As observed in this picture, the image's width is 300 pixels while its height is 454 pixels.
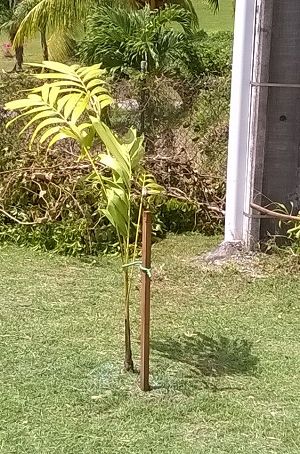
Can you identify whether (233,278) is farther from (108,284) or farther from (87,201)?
(87,201)

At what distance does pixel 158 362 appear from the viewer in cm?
409

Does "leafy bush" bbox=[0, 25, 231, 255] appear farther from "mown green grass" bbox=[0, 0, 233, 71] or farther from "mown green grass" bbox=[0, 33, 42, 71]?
"mown green grass" bbox=[0, 0, 233, 71]

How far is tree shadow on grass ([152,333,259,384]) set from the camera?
4043mm

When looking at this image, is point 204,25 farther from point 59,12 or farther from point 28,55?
point 59,12

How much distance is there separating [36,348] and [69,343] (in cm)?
20

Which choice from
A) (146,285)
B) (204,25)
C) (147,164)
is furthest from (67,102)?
(204,25)

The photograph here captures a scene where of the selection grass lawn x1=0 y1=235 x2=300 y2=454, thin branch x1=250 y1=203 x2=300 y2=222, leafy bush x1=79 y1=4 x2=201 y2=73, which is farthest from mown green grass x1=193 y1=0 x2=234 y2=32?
grass lawn x1=0 y1=235 x2=300 y2=454

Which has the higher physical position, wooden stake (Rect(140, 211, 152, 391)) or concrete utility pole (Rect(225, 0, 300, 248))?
concrete utility pole (Rect(225, 0, 300, 248))

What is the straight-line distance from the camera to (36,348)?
14.0ft

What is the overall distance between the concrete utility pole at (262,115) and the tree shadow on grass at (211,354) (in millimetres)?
1695

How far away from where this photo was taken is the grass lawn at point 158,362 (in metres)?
3.37

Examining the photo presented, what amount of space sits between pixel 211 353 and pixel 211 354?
2cm

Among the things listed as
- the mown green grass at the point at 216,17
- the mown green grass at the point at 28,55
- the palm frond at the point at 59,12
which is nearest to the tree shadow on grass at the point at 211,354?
the palm frond at the point at 59,12

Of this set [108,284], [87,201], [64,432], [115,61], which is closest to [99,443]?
[64,432]
